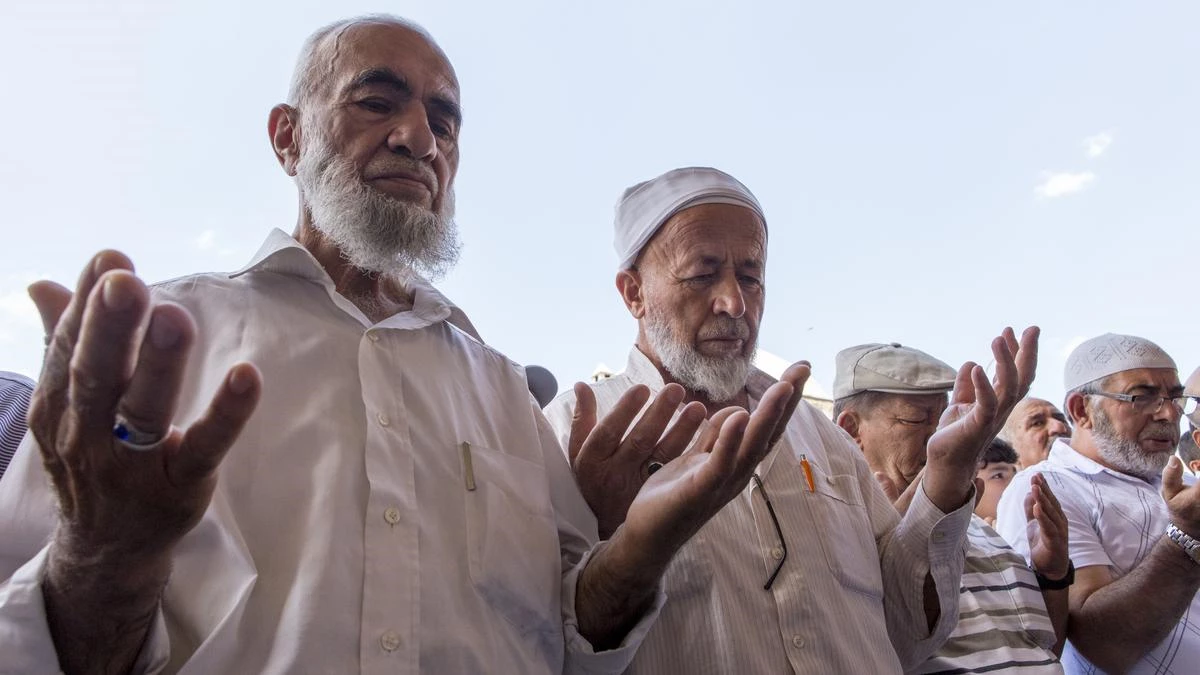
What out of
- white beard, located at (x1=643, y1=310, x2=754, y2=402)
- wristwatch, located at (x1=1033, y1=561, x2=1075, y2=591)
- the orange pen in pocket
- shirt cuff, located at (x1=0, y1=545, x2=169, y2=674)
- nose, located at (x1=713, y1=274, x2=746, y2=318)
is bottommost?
wristwatch, located at (x1=1033, y1=561, x2=1075, y2=591)

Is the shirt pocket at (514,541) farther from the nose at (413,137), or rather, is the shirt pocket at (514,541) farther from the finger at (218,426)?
the nose at (413,137)

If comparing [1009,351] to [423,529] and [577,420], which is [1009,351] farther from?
[423,529]

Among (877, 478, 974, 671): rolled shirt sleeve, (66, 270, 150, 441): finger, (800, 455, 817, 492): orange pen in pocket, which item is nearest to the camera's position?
(66, 270, 150, 441): finger

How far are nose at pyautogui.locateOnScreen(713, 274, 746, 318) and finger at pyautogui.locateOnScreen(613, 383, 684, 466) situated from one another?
2.51 ft

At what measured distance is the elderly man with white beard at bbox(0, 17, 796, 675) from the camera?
97 cm

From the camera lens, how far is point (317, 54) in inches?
90.1

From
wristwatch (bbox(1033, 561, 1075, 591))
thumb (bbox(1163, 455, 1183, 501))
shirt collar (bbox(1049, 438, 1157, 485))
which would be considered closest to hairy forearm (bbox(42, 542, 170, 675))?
wristwatch (bbox(1033, 561, 1075, 591))

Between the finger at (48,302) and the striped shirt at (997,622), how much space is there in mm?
2332

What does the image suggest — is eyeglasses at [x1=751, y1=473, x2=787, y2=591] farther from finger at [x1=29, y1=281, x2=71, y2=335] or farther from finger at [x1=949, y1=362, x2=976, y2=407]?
finger at [x1=29, y1=281, x2=71, y2=335]

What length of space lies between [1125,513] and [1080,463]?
396 mm

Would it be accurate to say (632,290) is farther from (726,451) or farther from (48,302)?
(48,302)

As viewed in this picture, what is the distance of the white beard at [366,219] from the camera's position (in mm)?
1993

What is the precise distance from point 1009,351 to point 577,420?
103cm

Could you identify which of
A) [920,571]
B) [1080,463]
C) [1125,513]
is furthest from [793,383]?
[1080,463]
